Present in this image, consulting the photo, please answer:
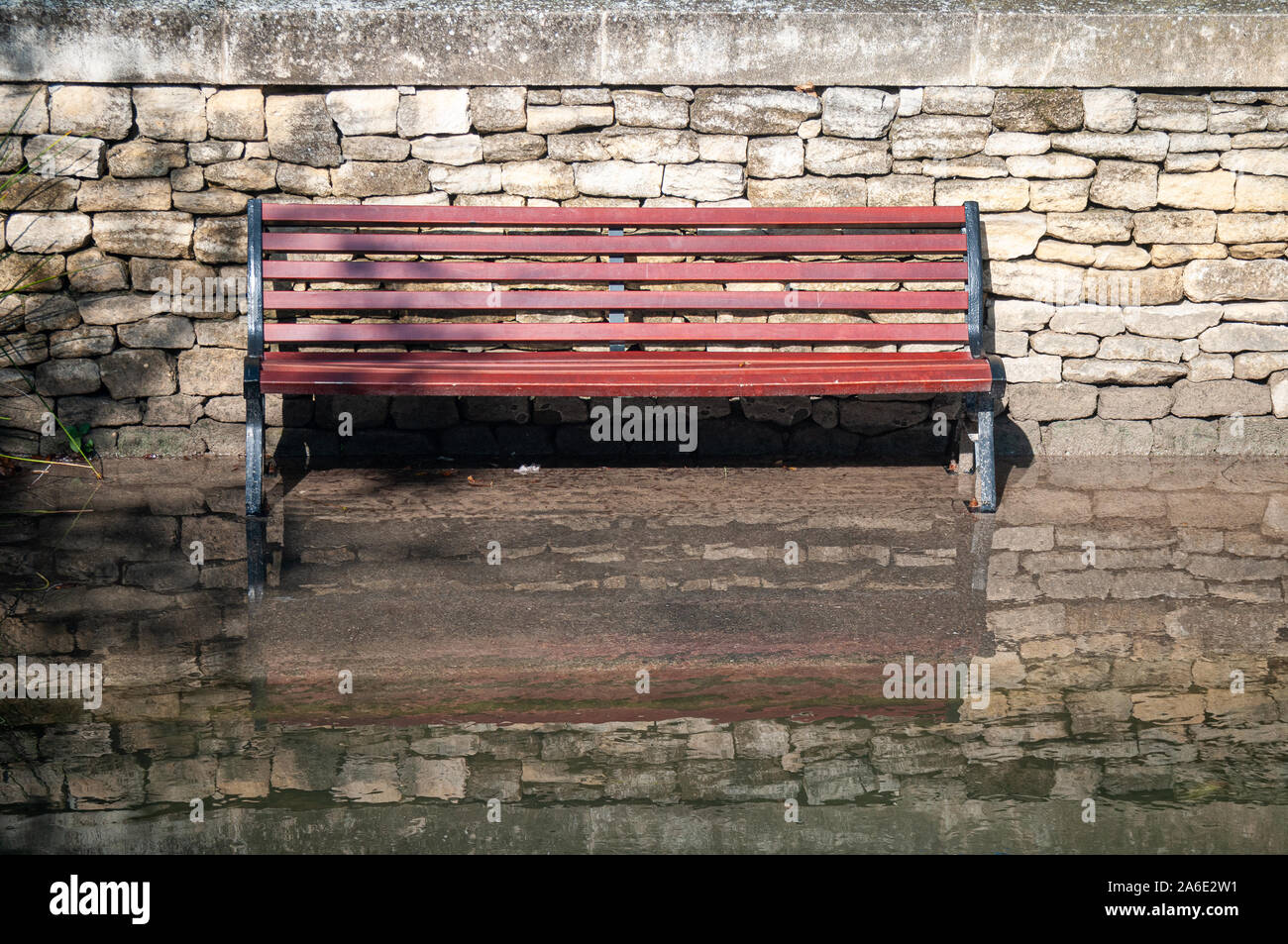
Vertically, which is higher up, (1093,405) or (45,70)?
(45,70)

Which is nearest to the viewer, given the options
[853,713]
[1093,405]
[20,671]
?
[853,713]

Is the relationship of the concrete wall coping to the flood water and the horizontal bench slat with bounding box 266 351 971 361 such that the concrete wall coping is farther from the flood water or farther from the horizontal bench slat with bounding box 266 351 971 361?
the flood water

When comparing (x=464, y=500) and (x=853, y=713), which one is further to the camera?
(x=464, y=500)

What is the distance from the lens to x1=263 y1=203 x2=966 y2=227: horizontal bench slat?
5066mm

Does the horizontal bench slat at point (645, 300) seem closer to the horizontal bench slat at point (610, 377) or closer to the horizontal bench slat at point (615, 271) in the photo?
the horizontal bench slat at point (615, 271)

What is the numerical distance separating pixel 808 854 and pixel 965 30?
372 cm

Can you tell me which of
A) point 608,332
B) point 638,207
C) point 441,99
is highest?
point 441,99

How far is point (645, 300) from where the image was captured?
16.9 feet

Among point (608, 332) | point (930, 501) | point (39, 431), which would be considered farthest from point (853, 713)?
point (39, 431)

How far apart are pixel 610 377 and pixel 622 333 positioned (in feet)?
1.81

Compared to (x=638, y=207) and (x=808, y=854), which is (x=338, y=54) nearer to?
(x=638, y=207)

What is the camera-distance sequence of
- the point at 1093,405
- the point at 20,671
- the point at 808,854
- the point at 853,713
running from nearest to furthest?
the point at 808,854
the point at 853,713
the point at 20,671
the point at 1093,405

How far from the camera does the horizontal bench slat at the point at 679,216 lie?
5066 millimetres

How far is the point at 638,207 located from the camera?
5188 millimetres
